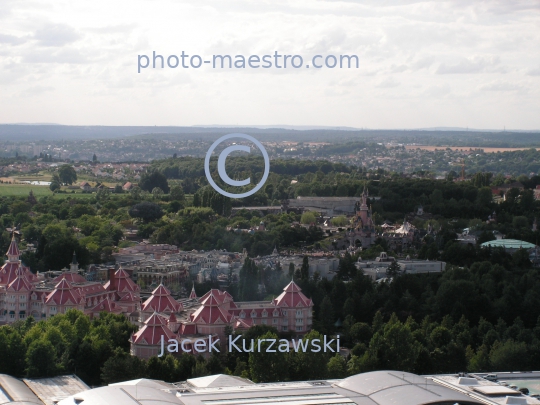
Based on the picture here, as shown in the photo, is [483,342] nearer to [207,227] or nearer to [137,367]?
[137,367]

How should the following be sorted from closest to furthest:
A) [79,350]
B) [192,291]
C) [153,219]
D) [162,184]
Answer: [79,350], [192,291], [153,219], [162,184]

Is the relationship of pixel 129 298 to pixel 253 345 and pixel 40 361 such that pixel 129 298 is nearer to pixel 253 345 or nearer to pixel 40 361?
pixel 40 361

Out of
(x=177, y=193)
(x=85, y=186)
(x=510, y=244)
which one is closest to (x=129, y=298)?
(x=177, y=193)

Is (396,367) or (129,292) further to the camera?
(129,292)

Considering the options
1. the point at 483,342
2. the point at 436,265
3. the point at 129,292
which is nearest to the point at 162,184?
the point at 436,265

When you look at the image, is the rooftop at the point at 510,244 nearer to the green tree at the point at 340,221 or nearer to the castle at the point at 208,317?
the green tree at the point at 340,221

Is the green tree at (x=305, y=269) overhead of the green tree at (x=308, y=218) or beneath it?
beneath

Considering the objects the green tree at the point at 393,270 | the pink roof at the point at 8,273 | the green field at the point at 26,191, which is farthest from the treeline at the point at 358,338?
the green field at the point at 26,191

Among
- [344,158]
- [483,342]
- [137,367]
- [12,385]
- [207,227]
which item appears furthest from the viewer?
[344,158]
